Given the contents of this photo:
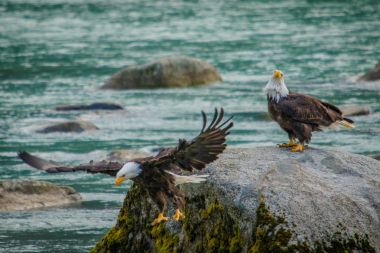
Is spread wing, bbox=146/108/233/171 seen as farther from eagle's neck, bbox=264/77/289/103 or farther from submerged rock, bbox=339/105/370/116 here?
submerged rock, bbox=339/105/370/116

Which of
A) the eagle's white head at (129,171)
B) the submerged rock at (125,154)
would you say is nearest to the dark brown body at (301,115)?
the eagle's white head at (129,171)

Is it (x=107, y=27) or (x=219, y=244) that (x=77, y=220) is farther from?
(x=107, y=27)

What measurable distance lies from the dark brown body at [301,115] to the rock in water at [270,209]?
831mm

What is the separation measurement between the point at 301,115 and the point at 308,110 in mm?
118

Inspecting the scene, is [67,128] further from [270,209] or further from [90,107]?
[270,209]

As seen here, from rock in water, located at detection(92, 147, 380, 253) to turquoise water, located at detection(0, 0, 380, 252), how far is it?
2990 millimetres

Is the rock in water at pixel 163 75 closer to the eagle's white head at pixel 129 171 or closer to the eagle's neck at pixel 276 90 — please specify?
the eagle's neck at pixel 276 90

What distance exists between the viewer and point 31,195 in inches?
551

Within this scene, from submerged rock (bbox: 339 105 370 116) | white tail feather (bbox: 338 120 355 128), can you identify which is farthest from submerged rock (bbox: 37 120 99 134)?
white tail feather (bbox: 338 120 355 128)

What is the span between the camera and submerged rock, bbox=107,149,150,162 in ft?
53.8

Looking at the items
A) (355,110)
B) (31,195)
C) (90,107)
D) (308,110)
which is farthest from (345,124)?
(90,107)

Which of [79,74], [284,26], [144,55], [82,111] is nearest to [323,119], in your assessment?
[82,111]

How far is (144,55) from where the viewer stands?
31.8 m

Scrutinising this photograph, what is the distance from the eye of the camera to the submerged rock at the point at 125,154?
1641 cm
